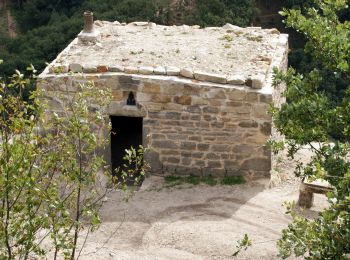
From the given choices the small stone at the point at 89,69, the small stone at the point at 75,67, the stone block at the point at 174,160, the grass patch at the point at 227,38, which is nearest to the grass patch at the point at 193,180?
the stone block at the point at 174,160

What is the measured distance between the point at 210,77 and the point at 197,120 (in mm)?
788

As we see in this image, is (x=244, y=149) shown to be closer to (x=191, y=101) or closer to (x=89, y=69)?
(x=191, y=101)

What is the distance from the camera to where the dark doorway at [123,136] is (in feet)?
42.9

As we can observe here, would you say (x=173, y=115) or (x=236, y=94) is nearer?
(x=236, y=94)

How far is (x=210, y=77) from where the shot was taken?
1105 cm

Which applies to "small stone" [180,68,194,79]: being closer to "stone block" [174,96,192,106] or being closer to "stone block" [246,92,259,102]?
"stone block" [174,96,192,106]

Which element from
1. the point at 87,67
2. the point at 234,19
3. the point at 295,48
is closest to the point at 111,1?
the point at 234,19

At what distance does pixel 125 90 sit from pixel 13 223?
5557mm

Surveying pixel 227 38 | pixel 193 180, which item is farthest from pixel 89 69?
pixel 227 38

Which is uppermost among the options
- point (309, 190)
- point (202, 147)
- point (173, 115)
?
point (173, 115)

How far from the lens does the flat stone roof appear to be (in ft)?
37.2

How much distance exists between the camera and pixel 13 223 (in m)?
5.97

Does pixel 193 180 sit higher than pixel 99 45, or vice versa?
pixel 99 45

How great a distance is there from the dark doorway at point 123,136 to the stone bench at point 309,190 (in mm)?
3899
